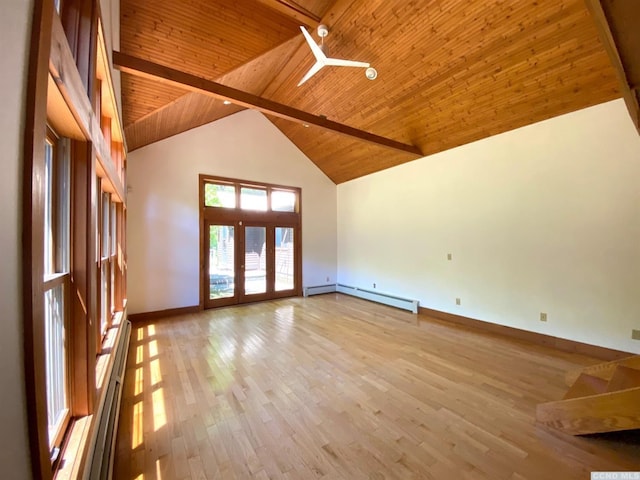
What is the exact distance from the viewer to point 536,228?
13.1ft

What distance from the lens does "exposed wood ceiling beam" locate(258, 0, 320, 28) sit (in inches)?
124

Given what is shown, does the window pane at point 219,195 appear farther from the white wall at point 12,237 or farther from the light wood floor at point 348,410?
the white wall at point 12,237

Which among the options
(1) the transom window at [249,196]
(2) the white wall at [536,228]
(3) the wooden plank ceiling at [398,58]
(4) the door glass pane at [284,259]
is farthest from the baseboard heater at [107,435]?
(2) the white wall at [536,228]

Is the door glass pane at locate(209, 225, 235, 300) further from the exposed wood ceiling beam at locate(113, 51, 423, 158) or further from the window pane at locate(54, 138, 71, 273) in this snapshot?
the window pane at locate(54, 138, 71, 273)

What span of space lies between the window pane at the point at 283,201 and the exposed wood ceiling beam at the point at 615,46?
6.09 meters

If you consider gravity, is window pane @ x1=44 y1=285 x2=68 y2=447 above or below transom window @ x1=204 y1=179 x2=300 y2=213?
below

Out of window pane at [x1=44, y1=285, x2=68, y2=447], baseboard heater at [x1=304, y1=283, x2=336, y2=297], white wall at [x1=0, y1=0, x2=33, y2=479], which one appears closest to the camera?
white wall at [x1=0, y1=0, x2=33, y2=479]

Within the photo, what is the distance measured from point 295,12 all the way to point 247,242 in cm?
457

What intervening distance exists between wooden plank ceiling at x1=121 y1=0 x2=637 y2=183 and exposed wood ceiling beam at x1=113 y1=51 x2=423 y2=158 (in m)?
0.39

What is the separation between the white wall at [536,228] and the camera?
131 inches

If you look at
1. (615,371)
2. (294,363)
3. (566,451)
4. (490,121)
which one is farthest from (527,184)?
(294,363)

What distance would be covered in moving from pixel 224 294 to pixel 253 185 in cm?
276

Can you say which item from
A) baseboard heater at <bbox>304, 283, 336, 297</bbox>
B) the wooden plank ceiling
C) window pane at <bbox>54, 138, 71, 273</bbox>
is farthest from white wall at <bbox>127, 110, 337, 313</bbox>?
window pane at <bbox>54, 138, 71, 273</bbox>

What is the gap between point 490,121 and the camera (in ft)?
13.9
